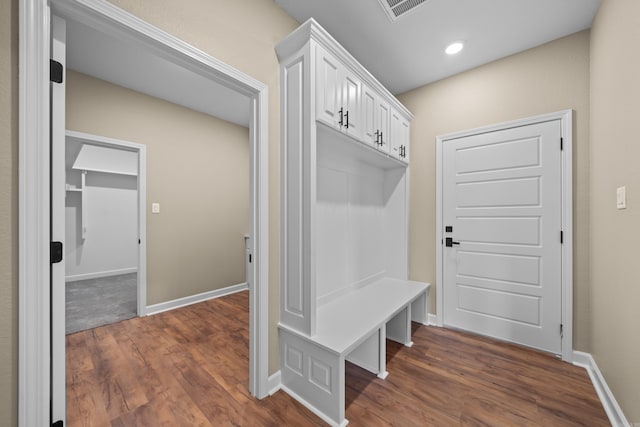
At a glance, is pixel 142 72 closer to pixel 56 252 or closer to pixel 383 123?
pixel 56 252

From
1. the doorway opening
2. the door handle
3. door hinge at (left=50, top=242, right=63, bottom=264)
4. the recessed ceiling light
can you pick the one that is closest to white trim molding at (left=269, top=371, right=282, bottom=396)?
door hinge at (left=50, top=242, right=63, bottom=264)

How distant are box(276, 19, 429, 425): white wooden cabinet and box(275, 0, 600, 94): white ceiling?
0.38m

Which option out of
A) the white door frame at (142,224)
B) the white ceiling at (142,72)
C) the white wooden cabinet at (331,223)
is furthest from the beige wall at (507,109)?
the white door frame at (142,224)

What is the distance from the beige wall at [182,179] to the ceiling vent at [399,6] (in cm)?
287

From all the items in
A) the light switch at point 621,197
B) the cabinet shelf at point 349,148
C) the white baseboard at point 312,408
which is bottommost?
the white baseboard at point 312,408

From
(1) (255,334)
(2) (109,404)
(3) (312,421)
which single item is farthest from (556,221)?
(2) (109,404)

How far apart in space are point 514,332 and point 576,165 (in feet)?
5.26

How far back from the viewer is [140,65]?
2.52 meters

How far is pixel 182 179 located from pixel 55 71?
2473 mm

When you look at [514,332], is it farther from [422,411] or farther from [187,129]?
[187,129]

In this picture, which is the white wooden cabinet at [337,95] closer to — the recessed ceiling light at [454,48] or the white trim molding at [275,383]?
the recessed ceiling light at [454,48]

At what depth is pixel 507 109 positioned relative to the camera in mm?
2416

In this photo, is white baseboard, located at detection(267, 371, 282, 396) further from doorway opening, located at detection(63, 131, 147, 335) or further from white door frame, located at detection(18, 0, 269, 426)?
doorway opening, located at detection(63, 131, 147, 335)

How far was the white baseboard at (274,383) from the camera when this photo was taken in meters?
1.71
